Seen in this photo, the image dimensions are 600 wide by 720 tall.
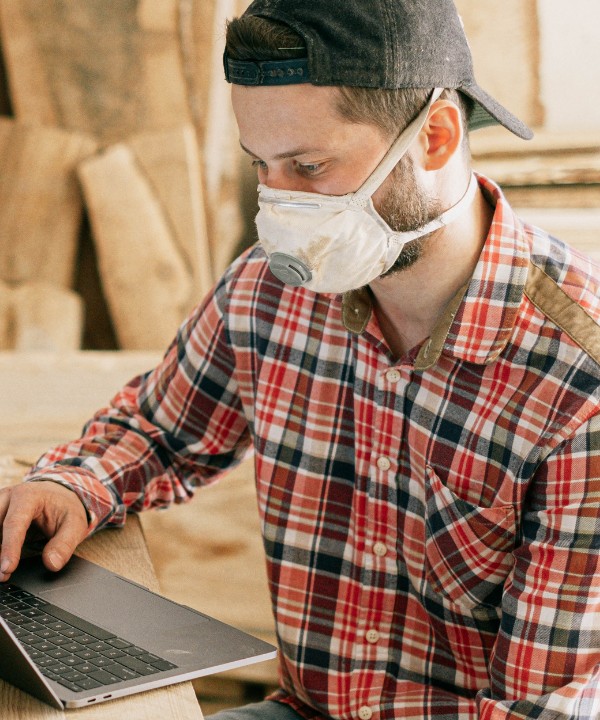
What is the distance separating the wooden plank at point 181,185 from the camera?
206cm

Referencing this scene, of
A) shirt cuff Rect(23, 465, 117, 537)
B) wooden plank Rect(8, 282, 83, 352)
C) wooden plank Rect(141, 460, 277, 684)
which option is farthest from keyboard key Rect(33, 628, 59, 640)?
wooden plank Rect(8, 282, 83, 352)

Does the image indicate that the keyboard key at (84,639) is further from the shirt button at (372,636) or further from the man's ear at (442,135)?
the man's ear at (442,135)

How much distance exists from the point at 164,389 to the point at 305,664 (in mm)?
483

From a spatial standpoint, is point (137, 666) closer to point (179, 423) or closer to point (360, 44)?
point (179, 423)

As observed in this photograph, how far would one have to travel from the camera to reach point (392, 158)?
985 millimetres

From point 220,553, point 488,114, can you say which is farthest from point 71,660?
point 220,553

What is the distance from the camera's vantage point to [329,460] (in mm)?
1124

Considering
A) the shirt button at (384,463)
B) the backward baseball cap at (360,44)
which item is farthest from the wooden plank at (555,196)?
the shirt button at (384,463)

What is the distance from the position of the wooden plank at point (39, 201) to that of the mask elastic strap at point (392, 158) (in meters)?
1.34

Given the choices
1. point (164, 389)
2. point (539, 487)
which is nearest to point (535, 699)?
point (539, 487)

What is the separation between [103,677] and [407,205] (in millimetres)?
662

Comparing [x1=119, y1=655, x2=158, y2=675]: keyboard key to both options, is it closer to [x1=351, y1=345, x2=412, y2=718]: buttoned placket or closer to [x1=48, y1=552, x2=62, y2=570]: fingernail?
[x1=48, y1=552, x2=62, y2=570]: fingernail

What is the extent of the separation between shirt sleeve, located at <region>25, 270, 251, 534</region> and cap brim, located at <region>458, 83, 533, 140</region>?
1.55 ft

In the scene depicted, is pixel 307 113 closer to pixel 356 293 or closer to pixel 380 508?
pixel 356 293
